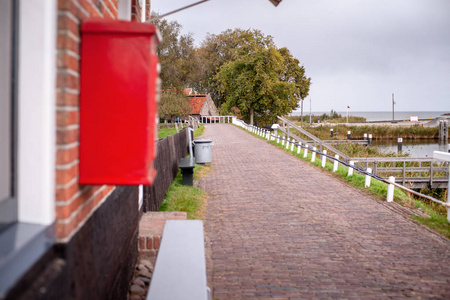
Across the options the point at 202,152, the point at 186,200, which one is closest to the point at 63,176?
the point at 186,200

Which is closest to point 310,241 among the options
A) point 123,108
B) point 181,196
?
point 181,196

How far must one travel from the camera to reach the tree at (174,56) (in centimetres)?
4909

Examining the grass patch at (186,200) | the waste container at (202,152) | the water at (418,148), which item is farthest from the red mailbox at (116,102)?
the water at (418,148)

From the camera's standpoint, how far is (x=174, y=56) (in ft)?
166

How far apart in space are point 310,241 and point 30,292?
5.30 m

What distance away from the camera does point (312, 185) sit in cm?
1142

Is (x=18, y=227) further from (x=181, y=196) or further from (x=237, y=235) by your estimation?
(x=181, y=196)

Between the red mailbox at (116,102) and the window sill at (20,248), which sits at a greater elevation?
the red mailbox at (116,102)

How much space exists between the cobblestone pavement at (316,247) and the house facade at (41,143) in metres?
2.79

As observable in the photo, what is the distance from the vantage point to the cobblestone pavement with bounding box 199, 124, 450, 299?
4750 millimetres

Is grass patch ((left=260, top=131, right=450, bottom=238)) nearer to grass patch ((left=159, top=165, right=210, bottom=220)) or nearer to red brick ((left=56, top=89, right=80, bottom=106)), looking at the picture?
grass patch ((left=159, top=165, right=210, bottom=220))

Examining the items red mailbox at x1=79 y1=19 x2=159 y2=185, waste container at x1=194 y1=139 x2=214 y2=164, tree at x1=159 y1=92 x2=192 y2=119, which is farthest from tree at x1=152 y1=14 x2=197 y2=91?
red mailbox at x1=79 y1=19 x2=159 y2=185

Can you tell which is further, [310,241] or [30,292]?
[310,241]

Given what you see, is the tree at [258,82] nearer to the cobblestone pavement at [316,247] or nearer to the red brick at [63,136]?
the cobblestone pavement at [316,247]
